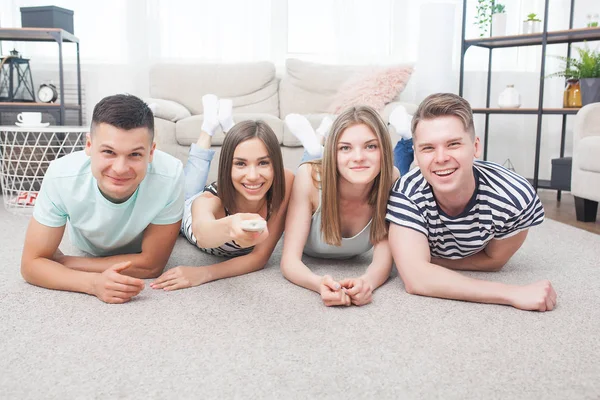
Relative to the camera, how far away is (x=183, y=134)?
10.1 ft

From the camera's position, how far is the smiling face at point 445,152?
4.33 ft

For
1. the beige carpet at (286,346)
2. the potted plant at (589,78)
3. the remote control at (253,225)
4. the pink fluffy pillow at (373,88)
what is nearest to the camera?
the beige carpet at (286,346)

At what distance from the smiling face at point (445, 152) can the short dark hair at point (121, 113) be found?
2.28ft

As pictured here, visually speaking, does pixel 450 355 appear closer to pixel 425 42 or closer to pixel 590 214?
pixel 590 214

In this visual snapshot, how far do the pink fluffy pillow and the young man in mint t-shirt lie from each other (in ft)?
6.91

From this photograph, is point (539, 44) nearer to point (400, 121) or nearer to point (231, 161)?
point (400, 121)

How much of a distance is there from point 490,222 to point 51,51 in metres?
3.46

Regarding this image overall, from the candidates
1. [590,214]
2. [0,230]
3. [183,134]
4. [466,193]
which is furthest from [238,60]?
Answer: [466,193]

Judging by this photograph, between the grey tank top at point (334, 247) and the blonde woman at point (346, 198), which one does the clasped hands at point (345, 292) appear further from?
the grey tank top at point (334, 247)

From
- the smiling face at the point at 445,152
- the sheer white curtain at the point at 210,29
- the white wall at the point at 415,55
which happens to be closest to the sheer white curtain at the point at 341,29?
the white wall at the point at 415,55

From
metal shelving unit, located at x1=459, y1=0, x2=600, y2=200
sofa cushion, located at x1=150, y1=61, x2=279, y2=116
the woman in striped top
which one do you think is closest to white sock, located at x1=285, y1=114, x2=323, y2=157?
the woman in striped top

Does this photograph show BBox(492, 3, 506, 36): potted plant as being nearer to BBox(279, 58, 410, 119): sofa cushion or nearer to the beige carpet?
BBox(279, 58, 410, 119): sofa cushion

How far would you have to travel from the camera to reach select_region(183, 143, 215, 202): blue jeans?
83.0 inches

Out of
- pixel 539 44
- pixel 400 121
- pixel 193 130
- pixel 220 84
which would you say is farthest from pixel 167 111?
pixel 539 44
